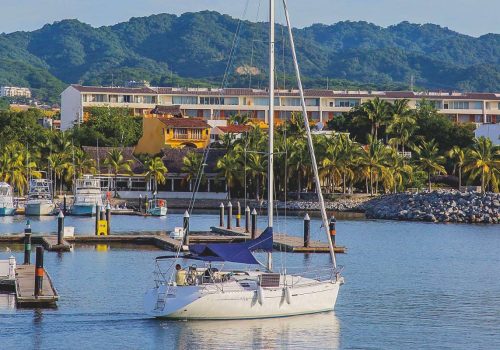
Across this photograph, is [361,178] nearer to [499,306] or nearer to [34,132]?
[34,132]

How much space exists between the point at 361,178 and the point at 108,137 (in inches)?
1587

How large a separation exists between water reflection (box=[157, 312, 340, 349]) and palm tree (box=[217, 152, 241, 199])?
254ft

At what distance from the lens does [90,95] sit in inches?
7106

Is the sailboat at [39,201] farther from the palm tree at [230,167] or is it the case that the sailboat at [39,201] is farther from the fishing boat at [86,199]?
the palm tree at [230,167]

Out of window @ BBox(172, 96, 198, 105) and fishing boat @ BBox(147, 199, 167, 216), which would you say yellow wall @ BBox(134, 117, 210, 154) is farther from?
window @ BBox(172, 96, 198, 105)

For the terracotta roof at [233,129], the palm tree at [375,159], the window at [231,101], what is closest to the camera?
the palm tree at [375,159]

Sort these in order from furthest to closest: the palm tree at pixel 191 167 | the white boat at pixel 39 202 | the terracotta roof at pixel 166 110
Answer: the terracotta roof at pixel 166 110
the palm tree at pixel 191 167
the white boat at pixel 39 202

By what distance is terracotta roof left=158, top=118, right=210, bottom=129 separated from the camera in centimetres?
13725

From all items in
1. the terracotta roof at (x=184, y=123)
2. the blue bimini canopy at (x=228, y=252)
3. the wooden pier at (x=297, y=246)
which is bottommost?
the wooden pier at (x=297, y=246)

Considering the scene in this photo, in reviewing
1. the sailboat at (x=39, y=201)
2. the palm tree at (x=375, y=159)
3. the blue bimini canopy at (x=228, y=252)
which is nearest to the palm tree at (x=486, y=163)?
the palm tree at (x=375, y=159)

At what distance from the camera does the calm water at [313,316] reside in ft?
114

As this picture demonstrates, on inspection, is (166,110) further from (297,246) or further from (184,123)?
(297,246)

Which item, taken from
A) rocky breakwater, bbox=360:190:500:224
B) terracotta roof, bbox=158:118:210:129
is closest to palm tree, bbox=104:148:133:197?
terracotta roof, bbox=158:118:210:129

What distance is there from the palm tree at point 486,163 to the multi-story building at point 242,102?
64231 mm
